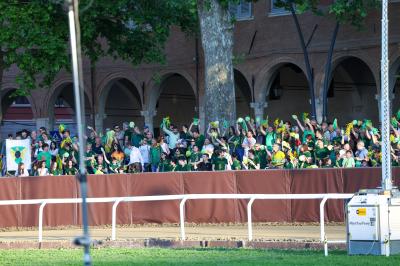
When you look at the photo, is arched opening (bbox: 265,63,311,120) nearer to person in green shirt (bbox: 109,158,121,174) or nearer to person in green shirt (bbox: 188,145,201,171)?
person in green shirt (bbox: 109,158,121,174)

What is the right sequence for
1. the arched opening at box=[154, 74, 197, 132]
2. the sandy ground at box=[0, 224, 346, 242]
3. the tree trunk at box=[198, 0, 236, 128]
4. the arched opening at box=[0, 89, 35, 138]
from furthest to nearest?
the arched opening at box=[0, 89, 35, 138], the arched opening at box=[154, 74, 197, 132], the tree trunk at box=[198, 0, 236, 128], the sandy ground at box=[0, 224, 346, 242]

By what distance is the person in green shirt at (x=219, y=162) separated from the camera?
2695 centimetres

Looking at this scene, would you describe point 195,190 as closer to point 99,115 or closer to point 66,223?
point 66,223

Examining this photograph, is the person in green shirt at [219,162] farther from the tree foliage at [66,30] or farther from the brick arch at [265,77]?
the brick arch at [265,77]

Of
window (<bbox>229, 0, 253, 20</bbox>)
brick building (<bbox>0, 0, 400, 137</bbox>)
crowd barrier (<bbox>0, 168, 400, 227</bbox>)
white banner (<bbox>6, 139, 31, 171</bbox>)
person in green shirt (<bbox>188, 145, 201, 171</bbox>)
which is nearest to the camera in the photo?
crowd barrier (<bbox>0, 168, 400, 227</bbox>)

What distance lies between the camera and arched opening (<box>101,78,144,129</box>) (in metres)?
49.9

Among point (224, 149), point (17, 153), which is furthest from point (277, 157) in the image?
point (17, 153)

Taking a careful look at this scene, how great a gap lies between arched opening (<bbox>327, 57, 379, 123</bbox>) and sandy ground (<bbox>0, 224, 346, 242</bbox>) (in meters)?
18.1

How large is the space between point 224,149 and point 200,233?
377cm

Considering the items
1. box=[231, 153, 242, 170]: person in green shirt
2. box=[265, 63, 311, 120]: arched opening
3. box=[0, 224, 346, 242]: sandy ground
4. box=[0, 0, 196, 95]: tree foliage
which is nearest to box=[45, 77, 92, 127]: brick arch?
box=[265, 63, 311, 120]: arched opening

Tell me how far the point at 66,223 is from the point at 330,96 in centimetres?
2029

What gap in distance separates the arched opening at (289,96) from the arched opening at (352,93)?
150 cm

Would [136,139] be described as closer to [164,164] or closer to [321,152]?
[164,164]

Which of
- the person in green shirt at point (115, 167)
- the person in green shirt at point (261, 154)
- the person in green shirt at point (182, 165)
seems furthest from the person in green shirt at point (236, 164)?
the person in green shirt at point (115, 167)
